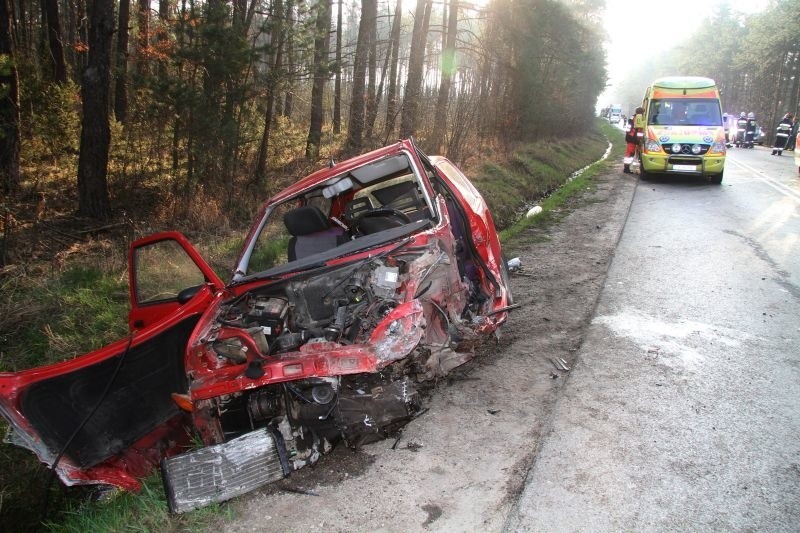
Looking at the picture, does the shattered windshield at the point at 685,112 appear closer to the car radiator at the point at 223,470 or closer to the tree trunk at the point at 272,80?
the tree trunk at the point at 272,80

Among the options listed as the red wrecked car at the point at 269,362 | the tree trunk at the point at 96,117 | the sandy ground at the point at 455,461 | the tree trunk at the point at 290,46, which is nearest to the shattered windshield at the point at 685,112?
the tree trunk at the point at 290,46

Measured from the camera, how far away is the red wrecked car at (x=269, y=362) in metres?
3.15

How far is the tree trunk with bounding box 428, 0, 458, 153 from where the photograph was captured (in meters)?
13.9

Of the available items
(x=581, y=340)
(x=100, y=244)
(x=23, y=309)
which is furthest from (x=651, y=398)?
(x=100, y=244)

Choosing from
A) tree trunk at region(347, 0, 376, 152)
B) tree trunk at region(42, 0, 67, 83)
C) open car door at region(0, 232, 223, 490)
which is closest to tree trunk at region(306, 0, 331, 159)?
tree trunk at region(347, 0, 376, 152)

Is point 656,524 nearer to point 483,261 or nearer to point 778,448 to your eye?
point 778,448

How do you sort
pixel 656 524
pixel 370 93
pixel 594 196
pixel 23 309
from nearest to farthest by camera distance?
1. pixel 656 524
2. pixel 23 309
3. pixel 594 196
4. pixel 370 93

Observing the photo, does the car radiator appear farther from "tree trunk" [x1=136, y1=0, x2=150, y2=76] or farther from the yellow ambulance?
the yellow ambulance

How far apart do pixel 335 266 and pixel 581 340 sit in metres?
2.41

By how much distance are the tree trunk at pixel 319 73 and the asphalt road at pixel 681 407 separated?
22.6 feet

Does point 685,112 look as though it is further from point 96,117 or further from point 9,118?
point 9,118

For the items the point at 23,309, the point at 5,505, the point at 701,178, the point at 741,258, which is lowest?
the point at 5,505

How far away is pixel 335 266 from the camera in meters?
3.89

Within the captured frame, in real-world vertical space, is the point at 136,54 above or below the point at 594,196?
above
